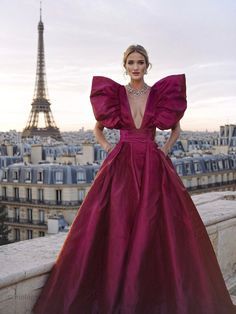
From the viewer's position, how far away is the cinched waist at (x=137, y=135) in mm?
2904

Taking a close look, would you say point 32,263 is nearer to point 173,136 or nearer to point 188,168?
point 173,136

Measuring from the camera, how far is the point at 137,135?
2910 mm

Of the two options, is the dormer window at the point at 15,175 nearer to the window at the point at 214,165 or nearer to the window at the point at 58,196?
the window at the point at 58,196

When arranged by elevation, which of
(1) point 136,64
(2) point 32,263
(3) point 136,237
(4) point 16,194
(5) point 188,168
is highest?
(1) point 136,64

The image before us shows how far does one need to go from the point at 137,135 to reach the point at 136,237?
22.6 inches

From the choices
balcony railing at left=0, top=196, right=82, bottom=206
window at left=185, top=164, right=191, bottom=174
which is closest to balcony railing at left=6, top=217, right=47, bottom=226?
balcony railing at left=0, top=196, right=82, bottom=206

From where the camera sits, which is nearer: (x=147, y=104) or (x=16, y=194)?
(x=147, y=104)

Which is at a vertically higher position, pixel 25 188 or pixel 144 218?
pixel 144 218

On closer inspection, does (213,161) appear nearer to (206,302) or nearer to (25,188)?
(25,188)

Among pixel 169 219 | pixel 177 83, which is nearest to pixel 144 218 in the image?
pixel 169 219

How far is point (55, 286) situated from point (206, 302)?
0.73m

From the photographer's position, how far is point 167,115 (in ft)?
9.57

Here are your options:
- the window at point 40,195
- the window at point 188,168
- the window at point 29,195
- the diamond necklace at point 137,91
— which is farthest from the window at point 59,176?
the diamond necklace at point 137,91

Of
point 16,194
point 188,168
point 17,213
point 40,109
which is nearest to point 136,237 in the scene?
point 17,213
